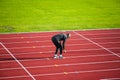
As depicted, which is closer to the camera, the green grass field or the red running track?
the red running track

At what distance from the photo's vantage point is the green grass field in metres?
24.2

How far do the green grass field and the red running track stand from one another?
1.90 m

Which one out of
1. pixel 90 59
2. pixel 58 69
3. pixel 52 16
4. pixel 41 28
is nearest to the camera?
pixel 58 69

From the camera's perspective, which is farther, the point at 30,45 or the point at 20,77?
the point at 30,45

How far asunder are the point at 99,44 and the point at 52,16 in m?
7.50

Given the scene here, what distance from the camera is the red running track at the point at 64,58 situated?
15.4 meters

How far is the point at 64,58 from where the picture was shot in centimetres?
1761

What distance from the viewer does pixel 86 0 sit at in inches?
1271

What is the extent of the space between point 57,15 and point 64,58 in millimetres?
10053

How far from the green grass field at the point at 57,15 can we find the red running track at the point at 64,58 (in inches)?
74.7

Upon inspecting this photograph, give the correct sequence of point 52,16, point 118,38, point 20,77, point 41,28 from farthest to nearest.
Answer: point 52,16 < point 41,28 < point 118,38 < point 20,77

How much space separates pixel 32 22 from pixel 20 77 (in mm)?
10598

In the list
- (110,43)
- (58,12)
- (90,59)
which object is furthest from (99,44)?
(58,12)

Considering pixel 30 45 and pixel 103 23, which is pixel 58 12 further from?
pixel 30 45
